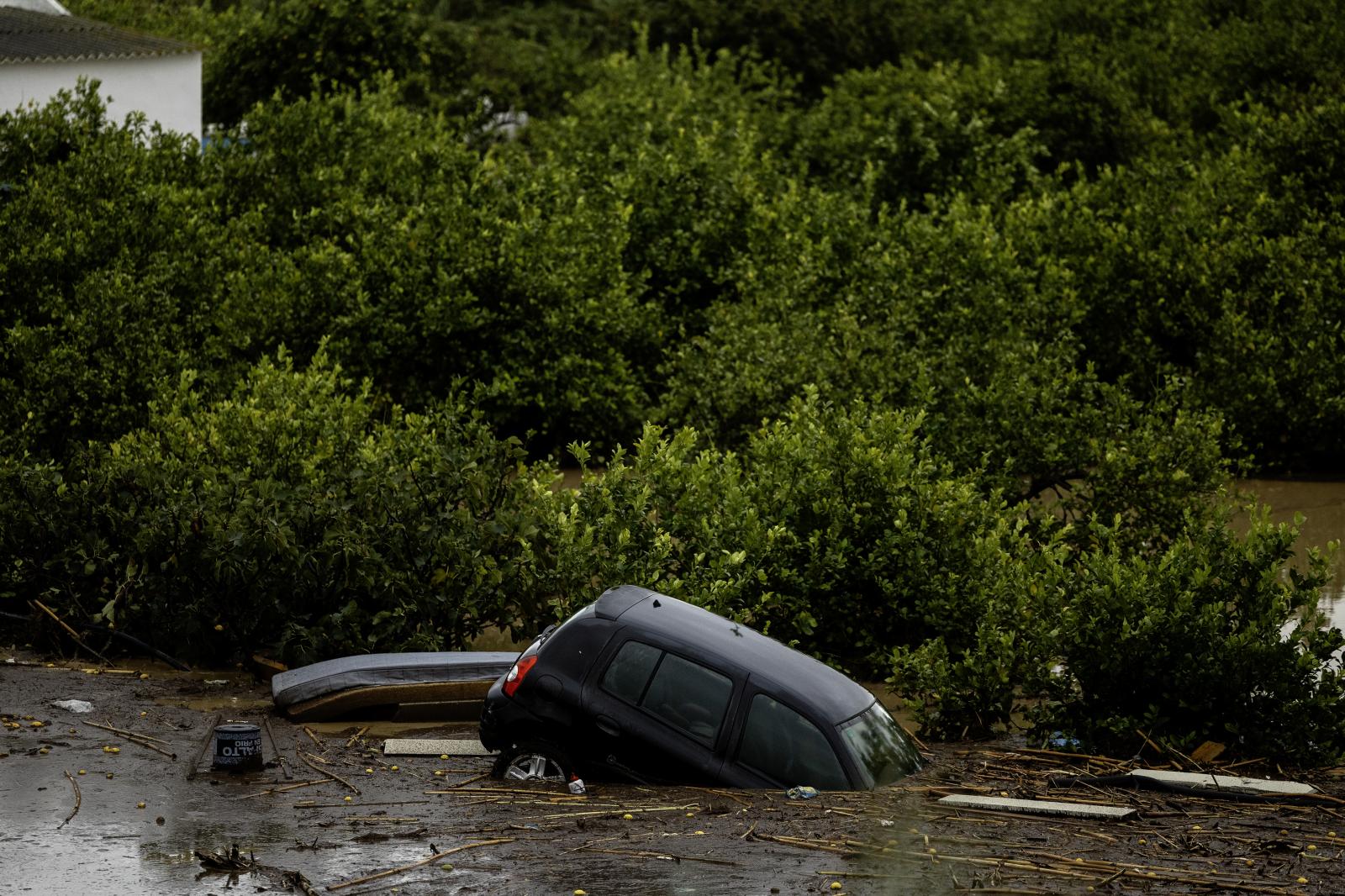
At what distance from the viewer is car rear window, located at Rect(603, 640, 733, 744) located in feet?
30.6

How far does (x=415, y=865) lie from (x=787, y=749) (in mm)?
2536

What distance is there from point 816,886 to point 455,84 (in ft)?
115

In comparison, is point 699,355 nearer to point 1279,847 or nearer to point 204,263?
point 204,263

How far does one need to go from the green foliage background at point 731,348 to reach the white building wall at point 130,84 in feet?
10.1

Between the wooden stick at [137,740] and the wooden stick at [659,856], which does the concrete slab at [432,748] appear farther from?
the wooden stick at [659,856]

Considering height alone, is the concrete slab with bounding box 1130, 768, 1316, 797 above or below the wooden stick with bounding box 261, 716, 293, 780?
above

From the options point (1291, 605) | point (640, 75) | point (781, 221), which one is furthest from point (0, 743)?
point (640, 75)

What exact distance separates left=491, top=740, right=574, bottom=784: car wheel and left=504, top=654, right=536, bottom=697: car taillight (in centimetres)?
33

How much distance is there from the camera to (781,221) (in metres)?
26.4

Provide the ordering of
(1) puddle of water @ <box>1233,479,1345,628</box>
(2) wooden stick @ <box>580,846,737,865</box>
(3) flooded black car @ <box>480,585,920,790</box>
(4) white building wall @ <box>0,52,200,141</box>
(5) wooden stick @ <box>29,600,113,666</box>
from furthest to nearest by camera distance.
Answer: (4) white building wall @ <box>0,52,200,141</box>, (1) puddle of water @ <box>1233,479,1345,628</box>, (5) wooden stick @ <box>29,600,113,666</box>, (3) flooded black car @ <box>480,585,920,790</box>, (2) wooden stick @ <box>580,846,737,865</box>

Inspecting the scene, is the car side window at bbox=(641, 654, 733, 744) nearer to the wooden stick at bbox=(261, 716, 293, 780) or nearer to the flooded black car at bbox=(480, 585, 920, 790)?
the flooded black car at bbox=(480, 585, 920, 790)

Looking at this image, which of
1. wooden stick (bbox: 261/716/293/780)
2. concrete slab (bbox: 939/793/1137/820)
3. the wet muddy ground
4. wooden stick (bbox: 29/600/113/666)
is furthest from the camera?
wooden stick (bbox: 29/600/113/666)

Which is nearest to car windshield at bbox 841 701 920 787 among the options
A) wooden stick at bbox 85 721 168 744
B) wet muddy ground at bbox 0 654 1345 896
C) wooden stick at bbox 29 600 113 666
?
wet muddy ground at bbox 0 654 1345 896

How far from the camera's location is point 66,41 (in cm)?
3017
